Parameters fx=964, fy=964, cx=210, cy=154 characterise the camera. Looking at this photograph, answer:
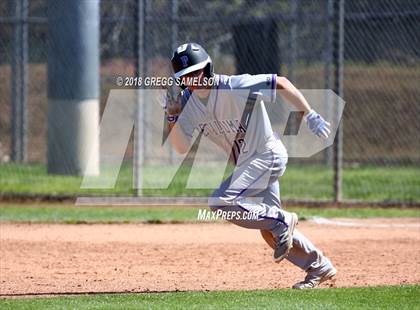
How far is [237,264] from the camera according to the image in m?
8.90

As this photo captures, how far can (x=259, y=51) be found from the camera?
16578 millimetres

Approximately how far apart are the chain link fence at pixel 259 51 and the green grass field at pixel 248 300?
21.5ft

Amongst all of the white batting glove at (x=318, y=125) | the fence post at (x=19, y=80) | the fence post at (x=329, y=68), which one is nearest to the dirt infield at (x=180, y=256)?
the white batting glove at (x=318, y=125)

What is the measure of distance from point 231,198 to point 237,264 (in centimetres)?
177

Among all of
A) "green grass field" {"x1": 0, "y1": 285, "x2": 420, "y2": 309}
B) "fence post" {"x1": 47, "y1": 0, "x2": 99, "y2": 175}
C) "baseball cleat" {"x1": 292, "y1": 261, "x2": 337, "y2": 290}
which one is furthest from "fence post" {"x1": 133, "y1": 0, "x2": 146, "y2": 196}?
"green grass field" {"x1": 0, "y1": 285, "x2": 420, "y2": 309}

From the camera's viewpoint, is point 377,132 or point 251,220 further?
point 377,132

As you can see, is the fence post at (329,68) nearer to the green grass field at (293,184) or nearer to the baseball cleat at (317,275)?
the green grass field at (293,184)

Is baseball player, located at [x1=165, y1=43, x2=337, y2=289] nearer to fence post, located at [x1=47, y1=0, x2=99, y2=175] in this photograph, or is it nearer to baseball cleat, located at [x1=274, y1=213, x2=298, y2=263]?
baseball cleat, located at [x1=274, y1=213, x2=298, y2=263]

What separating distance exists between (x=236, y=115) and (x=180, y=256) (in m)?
2.35

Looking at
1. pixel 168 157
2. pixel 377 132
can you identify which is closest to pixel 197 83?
pixel 168 157

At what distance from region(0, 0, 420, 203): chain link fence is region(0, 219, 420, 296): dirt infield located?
2.76 metres

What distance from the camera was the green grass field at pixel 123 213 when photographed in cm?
1201

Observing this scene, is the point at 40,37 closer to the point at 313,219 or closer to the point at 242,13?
the point at 242,13

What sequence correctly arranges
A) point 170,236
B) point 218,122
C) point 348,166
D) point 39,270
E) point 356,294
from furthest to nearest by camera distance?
point 348,166 < point 170,236 < point 39,270 < point 218,122 < point 356,294
